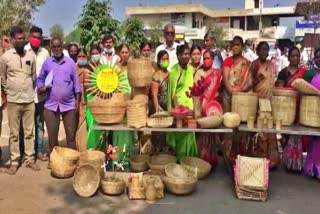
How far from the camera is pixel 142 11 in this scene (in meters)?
55.9

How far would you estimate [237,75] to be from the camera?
19.9 feet

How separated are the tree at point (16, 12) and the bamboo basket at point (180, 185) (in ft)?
45.9

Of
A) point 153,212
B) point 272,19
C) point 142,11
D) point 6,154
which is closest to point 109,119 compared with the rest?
point 153,212

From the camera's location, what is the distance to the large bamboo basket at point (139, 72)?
564cm

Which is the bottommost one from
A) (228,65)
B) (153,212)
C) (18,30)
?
(153,212)

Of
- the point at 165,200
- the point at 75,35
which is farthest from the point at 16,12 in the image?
the point at 165,200

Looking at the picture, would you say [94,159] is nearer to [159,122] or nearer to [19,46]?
[159,122]

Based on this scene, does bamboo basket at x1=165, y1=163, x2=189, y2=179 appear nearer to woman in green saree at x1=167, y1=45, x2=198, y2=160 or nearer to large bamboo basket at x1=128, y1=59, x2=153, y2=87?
woman in green saree at x1=167, y1=45, x2=198, y2=160

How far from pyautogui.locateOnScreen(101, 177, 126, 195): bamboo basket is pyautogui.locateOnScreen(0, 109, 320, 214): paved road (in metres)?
0.07

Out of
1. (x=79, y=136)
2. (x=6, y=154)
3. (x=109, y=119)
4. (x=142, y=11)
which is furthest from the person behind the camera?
(x=142, y=11)

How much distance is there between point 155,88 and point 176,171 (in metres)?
1.28

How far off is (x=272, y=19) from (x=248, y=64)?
55.9 meters

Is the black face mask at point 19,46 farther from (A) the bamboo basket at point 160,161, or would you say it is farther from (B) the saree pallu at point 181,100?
(A) the bamboo basket at point 160,161

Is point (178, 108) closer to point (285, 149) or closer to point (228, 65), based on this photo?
point (228, 65)
